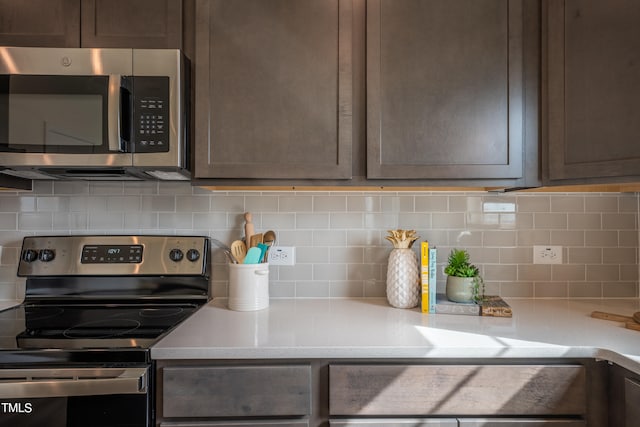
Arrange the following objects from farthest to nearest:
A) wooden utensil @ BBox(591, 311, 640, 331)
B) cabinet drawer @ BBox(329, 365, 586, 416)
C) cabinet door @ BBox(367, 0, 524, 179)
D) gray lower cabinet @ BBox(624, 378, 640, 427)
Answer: cabinet door @ BBox(367, 0, 524, 179) → wooden utensil @ BBox(591, 311, 640, 331) → cabinet drawer @ BBox(329, 365, 586, 416) → gray lower cabinet @ BBox(624, 378, 640, 427)

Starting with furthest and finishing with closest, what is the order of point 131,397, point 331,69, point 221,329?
point 331,69
point 221,329
point 131,397

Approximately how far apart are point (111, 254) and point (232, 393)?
0.92 metres

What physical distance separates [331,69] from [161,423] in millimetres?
1246

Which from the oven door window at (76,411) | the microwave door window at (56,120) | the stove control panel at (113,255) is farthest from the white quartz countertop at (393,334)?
the microwave door window at (56,120)

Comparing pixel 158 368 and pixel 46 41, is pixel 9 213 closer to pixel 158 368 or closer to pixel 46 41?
pixel 46 41

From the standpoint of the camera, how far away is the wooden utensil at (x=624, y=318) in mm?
1207

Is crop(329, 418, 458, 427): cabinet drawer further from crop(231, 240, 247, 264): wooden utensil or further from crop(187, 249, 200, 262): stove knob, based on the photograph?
crop(187, 249, 200, 262): stove knob

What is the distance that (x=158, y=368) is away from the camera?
1042 mm

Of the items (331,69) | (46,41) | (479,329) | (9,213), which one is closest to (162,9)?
(46,41)

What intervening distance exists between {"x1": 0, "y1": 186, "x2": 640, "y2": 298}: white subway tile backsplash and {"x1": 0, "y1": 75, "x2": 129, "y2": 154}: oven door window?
408mm

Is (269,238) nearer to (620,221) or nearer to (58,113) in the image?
(58,113)

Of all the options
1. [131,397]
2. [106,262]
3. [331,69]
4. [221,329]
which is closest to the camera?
[131,397]

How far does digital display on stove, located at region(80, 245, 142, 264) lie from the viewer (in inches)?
62.1

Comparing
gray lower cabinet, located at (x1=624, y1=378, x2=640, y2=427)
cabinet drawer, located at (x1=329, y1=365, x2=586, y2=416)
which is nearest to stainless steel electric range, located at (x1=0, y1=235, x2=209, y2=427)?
cabinet drawer, located at (x1=329, y1=365, x2=586, y2=416)
